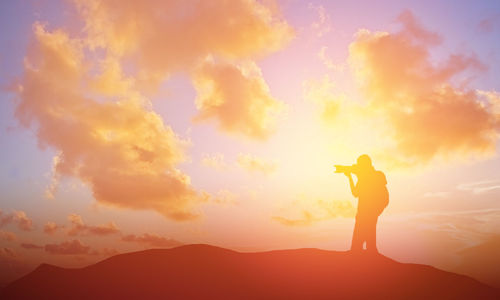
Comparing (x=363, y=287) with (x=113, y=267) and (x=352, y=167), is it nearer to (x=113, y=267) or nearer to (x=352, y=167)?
(x=352, y=167)

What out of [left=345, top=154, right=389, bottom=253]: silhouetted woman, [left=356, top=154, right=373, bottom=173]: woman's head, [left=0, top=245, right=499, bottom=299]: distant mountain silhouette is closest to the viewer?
[left=0, top=245, right=499, bottom=299]: distant mountain silhouette

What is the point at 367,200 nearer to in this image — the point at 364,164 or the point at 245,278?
the point at 364,164

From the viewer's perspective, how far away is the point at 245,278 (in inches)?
653

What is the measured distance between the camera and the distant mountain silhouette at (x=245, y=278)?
15195 mm

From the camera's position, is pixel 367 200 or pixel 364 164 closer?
pixel 367 200

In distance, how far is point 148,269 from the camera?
18344 millimetres

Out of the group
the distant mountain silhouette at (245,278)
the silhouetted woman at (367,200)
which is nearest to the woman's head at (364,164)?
the silhouetted woman at (367,200)

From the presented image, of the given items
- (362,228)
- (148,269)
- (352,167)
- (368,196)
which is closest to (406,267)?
(362,228)

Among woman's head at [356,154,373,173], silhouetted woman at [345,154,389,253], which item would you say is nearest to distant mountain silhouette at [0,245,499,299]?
silhouetted woman at [345,154,389,253]

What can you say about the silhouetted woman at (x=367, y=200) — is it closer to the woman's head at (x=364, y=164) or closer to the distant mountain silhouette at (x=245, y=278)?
the woman's head at (x=364, y=164)

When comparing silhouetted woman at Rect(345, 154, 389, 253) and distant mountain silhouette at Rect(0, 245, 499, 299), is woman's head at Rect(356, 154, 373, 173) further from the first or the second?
distant mountain silhouette at Rect(0, 245, 499, 299)

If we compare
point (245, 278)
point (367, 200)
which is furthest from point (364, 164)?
point (245, 278)

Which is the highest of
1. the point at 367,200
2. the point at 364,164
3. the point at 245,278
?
the point at 364,164

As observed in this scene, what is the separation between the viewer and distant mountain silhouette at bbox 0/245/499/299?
15.2m
